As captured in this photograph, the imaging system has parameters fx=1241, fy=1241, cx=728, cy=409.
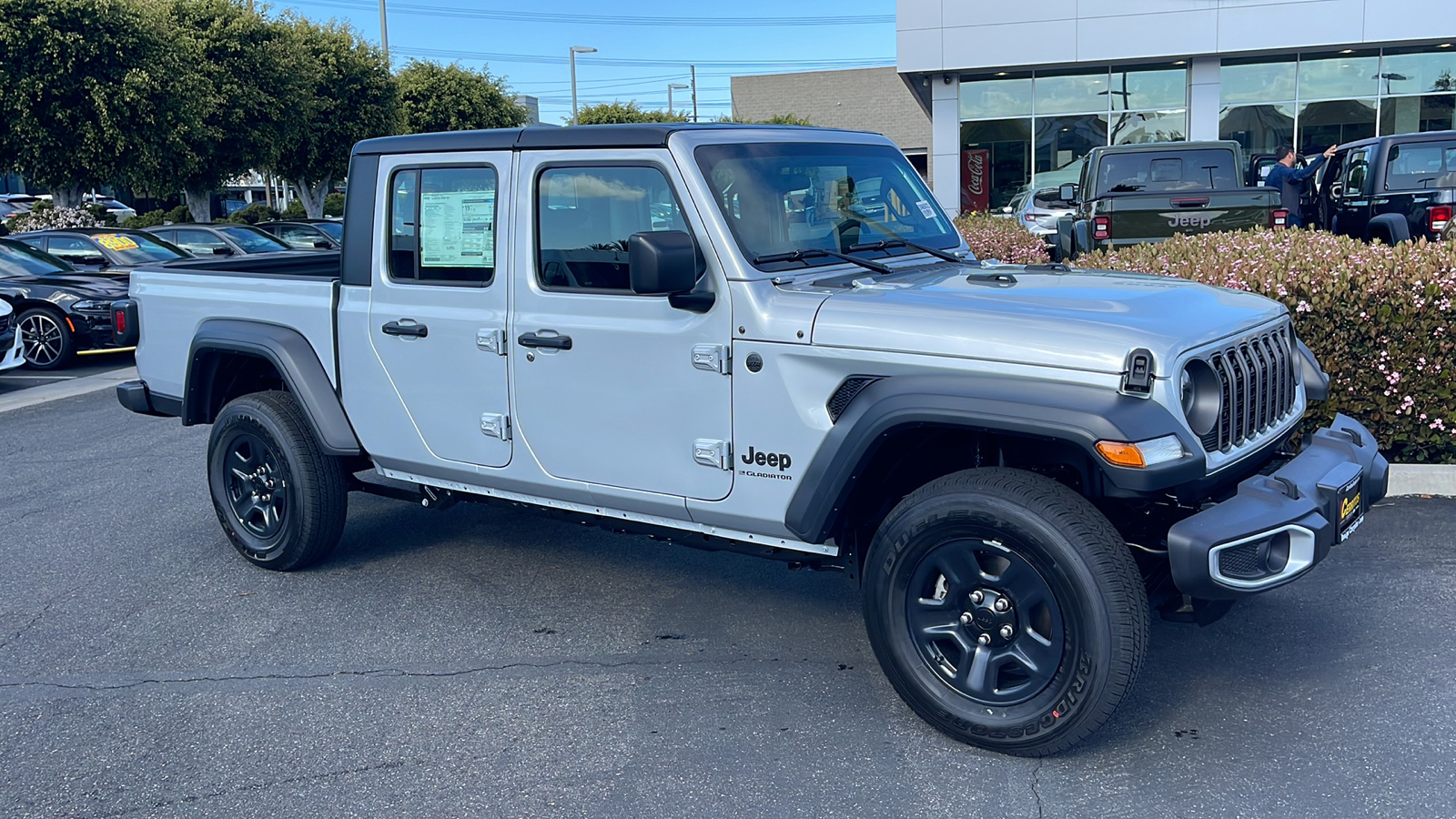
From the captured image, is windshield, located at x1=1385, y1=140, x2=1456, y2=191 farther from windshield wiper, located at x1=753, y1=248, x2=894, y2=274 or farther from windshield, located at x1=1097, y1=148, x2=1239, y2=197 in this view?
windshield wiper, located at x1=753, y1=248, x2=894, y2=274

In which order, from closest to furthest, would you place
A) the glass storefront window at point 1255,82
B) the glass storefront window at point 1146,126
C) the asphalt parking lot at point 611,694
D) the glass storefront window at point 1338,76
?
the asphalt parking lot at point 611,694
the glass storefront window at point 1338,76
the glass storefront window at point 1255,82
the glass storefront window at point 1146,126

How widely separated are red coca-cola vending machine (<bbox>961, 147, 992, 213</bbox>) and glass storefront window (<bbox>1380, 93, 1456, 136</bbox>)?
7.93 m

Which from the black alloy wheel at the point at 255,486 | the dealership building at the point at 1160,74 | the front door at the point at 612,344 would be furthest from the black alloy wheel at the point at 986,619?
the dealership building at the point at 1160,74

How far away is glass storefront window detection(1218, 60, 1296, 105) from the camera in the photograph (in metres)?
25.6

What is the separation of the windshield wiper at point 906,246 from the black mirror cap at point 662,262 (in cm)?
88

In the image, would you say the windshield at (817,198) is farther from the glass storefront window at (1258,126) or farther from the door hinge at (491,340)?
the glass storefront window at (1258,126)

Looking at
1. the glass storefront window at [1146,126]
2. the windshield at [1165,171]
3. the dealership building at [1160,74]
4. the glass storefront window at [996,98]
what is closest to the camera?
the windshield at [1165,171]

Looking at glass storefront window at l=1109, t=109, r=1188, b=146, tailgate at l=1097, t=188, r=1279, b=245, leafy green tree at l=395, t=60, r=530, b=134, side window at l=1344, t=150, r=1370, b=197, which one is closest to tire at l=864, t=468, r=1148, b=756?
tailgate at l=1097, t=188, r=1279, b=245

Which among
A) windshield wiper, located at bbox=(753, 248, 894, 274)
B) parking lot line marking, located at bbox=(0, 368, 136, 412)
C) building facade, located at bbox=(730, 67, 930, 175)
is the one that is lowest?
parking lot line marking, located at bbox=(0, 368, 136, 412)

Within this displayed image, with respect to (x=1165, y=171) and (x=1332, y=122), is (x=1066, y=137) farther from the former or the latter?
(x=1165, y=171)

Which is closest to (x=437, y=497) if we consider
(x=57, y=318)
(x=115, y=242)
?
(x=57, y=318)

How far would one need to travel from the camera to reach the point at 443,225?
493 centimetres

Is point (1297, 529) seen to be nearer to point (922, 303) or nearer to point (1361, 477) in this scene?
point (1361, 477)

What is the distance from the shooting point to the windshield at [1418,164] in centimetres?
1308
